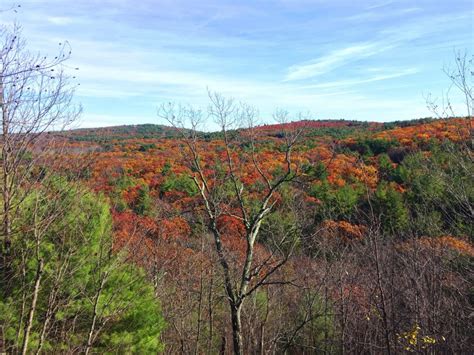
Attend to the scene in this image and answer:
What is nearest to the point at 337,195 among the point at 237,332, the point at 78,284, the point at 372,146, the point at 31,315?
the point at 237,332

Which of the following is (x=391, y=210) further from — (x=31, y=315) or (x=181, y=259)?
(x=31, y=315)

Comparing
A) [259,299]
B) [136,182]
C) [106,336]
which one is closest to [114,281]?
[106,336]

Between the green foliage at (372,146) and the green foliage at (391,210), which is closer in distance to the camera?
Result: the green foliage at (391,210)

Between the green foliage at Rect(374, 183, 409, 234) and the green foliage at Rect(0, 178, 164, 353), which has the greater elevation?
the green foliage at Rect(0, 178, 164, 353)

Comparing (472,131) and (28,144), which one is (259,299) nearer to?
(472,131)

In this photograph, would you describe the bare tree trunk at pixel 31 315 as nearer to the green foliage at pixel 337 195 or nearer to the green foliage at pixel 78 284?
the green foliage at pixel 78 284

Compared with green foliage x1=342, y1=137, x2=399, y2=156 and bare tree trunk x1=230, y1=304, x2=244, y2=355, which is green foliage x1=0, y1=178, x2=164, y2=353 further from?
green foliage x1=342, y1=137, x2=399, y2=156

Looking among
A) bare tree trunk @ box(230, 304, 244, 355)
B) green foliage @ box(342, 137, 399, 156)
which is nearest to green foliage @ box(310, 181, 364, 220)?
green foliage @ box(342, 137, 399, 156)

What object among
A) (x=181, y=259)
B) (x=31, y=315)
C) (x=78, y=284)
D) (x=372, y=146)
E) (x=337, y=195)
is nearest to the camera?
(x=31, y=315)

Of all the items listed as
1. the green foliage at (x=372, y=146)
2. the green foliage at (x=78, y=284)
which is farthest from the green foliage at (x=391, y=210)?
the green foliage at (x=372, y=146)

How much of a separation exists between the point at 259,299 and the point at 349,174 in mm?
24051

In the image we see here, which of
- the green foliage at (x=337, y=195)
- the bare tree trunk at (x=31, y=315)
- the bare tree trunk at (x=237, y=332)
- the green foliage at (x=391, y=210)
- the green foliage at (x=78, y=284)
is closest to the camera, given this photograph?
the bare tree trunk at (x=31, y=315)

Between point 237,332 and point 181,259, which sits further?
point 181,259

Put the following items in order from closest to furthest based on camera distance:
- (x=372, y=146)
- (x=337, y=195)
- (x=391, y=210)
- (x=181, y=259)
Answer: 1. (x=181, y=259)
2. (x=391, y=210)
3. (x=337, y=195)
4. (x=372, y=146)
